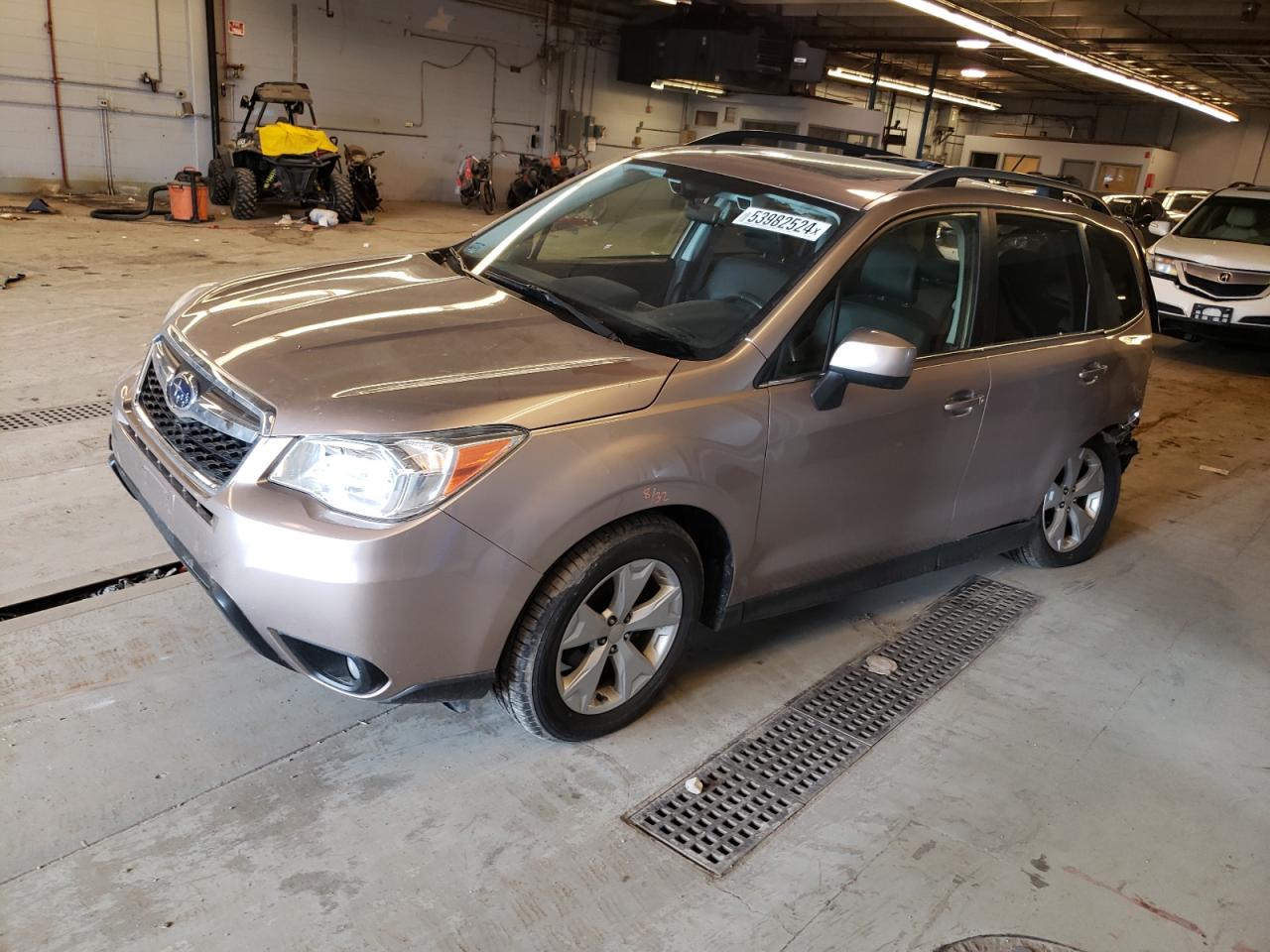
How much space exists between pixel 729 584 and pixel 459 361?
106 centimetres

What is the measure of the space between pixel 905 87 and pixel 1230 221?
820 inches

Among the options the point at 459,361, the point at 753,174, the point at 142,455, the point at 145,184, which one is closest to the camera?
the point at 459,361

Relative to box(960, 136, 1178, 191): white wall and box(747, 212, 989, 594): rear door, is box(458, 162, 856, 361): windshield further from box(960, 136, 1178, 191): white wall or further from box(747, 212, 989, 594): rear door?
box(960, 136, 1178, 191): white wall

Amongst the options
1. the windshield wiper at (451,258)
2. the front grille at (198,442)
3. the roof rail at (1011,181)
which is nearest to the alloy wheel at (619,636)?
the front grille at (198,442)

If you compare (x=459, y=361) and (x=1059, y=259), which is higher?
(x=1059, y=259)

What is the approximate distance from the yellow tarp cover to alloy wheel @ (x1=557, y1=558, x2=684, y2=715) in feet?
41.6

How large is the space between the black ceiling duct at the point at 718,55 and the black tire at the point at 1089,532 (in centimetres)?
1622

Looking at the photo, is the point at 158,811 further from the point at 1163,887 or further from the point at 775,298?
the point at 1163,887

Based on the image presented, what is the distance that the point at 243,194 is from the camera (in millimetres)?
13281

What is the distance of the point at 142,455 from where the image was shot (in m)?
2.76

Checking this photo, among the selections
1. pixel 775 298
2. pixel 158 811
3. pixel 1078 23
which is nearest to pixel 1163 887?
pixel 775 298

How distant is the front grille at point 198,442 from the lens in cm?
245

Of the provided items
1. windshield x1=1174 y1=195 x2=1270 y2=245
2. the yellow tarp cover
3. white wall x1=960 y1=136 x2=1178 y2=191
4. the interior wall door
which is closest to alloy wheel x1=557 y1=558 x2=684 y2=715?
windshield x1=1174 y1=195 x2=1270 y2=245

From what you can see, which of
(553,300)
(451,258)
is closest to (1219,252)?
(451,258)
